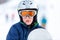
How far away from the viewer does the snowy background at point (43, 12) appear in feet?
4.36

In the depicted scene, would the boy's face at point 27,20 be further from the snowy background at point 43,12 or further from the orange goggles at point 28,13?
the snowy background at point 43,12

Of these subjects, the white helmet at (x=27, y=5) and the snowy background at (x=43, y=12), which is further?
the snowy background at (x=43, y=12)

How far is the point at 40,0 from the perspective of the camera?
4.47ft

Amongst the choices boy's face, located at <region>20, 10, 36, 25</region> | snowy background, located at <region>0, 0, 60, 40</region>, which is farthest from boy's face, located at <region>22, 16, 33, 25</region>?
snowy background, located at <region>0, 0, 60, 40</region>

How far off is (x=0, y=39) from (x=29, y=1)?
1.11 ft

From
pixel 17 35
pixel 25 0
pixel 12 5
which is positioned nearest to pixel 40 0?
pixel 12 5

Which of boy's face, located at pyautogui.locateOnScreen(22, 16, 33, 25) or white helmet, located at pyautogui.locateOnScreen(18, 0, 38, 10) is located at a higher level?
white helmet, located at pyautogui.locateOnScreen(18, 0, 38, 10)

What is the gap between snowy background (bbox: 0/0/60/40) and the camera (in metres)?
1.33

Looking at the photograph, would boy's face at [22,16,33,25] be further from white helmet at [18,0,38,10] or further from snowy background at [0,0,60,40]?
snowy background at [0,0,60,40]

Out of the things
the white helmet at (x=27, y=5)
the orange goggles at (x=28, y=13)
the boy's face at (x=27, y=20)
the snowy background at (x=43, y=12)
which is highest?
the white helmet at (x=27, y=5)

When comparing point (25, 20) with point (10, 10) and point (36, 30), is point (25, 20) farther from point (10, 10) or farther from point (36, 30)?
point (10, 10)

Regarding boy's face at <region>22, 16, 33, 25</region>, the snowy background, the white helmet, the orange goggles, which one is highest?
the white helmet

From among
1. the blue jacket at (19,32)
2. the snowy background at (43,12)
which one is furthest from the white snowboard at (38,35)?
the snowy background at (43,12)

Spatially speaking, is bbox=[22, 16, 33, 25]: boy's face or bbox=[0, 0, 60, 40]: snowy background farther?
bbox=[0, 0, 60, 40]: snowy background
